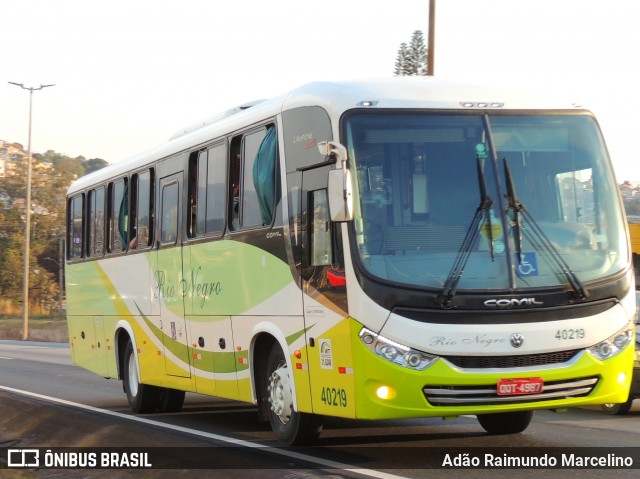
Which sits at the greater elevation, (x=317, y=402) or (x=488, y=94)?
(x=488, y=94)

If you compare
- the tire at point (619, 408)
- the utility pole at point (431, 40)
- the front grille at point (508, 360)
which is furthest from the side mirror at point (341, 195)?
the utility pole at point (431, 40)

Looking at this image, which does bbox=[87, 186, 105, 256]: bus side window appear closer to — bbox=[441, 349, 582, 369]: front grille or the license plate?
bbox=[441, 349, 582, 369]: front grille

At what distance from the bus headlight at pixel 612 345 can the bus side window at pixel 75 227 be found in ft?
38.2

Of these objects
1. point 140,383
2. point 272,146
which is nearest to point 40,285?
point 140,383

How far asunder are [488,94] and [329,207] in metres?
1.90

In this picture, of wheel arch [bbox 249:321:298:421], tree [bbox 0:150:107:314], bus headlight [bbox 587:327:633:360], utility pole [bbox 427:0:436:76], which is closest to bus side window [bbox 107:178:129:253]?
wheel arch [bbox 249:321:298:421]

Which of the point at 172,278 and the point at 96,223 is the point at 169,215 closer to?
the point at 172,278

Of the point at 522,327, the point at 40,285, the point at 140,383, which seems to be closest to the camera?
the point at 522,327

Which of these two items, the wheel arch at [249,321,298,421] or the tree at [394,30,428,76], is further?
the tree at [394,30,428,76]

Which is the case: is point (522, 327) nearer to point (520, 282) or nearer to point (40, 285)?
point (520, 282)

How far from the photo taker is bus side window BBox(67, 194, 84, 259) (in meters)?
20.2

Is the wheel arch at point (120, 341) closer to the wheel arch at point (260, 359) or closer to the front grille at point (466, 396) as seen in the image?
the wheel arch at point (260, 359)

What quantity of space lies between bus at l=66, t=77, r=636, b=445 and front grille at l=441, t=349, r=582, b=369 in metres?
Result: 0.01

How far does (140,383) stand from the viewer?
16703 millimetres
